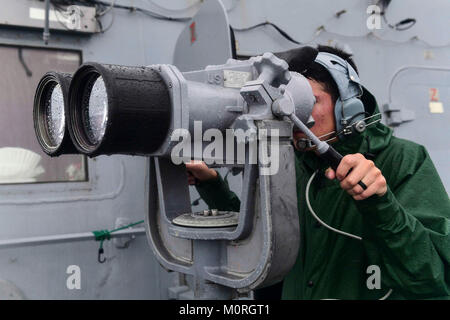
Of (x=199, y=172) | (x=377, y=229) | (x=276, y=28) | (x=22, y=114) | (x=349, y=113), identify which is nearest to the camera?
(x=377, y=229)

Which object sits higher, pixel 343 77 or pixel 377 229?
pixel 343 77

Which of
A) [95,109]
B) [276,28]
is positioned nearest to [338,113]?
[95,109]

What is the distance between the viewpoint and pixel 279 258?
2.66 feet

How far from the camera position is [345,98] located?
1.15 metres

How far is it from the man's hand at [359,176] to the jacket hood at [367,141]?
32cm

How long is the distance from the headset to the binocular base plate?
426mm

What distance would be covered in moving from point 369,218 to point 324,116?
364 mm

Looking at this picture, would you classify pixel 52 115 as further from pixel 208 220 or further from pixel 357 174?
pixel 357 174

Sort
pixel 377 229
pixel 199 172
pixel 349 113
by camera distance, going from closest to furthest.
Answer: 1. pixel 377 229
2. pixel 349 113
3. pixel 199 172

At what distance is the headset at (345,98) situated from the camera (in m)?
1.14

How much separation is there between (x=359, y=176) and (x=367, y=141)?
0.39 metres

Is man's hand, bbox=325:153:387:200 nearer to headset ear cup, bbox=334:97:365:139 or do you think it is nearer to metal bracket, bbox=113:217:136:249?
headset ear cup, bbox=334:97:365:139

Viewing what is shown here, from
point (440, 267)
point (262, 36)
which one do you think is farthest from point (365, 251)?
point (262, 36)

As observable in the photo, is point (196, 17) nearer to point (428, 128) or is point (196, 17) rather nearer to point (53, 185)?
point (53, 185)
